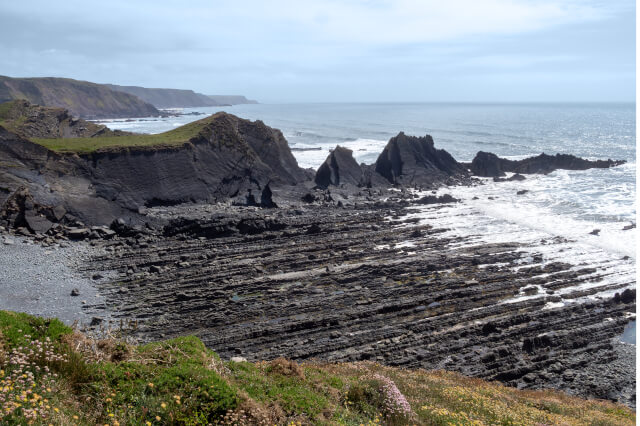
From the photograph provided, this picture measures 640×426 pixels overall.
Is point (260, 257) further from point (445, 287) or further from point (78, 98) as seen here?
point (78, 98)

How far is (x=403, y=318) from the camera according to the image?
73.2 feet

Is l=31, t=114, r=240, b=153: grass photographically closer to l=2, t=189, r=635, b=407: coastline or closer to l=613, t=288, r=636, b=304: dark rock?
l=2, t=189, r=635, b=407: coastline

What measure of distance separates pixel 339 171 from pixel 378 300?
31.4 meters

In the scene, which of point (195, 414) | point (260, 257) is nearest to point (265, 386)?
point (195, 414)

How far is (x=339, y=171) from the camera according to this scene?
53750 millimetres

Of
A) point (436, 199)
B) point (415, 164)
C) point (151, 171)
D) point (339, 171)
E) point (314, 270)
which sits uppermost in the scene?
point (151, 171)

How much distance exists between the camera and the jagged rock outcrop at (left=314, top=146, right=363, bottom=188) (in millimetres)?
53147

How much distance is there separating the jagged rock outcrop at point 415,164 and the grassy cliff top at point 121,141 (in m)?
22.2

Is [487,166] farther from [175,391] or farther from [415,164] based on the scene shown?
[175,391]

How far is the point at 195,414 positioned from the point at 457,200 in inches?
1713

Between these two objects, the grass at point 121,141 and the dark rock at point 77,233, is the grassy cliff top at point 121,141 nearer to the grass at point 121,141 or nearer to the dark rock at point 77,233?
the grass at point 121,141

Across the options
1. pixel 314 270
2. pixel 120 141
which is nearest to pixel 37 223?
pixel 120 141

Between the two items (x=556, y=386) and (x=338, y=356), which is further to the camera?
(x=338, y=356)

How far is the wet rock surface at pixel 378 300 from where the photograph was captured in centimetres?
1945
